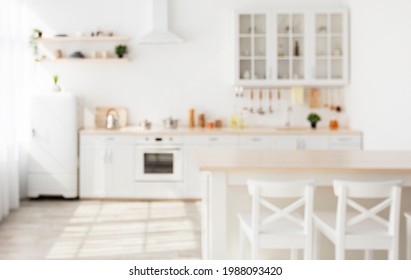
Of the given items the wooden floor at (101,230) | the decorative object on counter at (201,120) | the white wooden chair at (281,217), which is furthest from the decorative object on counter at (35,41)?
the white wooden chair at (281,217)

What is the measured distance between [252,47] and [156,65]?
132 cm

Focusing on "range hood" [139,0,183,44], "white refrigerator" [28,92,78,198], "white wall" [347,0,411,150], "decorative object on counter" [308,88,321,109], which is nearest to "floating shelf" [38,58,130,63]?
"range hood" [139,0,183,44]

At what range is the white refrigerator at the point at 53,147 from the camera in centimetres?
716

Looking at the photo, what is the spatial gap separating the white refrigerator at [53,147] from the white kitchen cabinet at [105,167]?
0.13 m

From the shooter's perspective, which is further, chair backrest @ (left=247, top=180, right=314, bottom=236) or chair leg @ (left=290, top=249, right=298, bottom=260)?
chair leg @ (left=290, top=249, right=298, bottom=260)

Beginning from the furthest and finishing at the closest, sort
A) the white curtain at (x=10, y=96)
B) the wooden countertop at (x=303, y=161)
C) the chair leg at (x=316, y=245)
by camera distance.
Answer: the white curtain at (x=10, y=96) < the chair leg at (x=316, y=245) < the wooden countertop at (x=303, y=161)

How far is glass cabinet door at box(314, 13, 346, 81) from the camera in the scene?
7445 mm

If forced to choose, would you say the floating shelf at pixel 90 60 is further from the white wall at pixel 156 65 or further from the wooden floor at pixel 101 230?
the wooden floor at pixel 101 230

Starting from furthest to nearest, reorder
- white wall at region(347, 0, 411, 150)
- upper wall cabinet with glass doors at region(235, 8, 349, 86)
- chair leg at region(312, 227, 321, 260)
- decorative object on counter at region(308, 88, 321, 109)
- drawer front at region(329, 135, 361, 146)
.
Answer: decorative object on counter at region(308, 88, 321, 109) → upper wall cabinet with glass doors at region(235, 8, 349, 86) → drawer front at region(329, 135, 361, 146) → white wall at region(347, 0, 411, 150) → chair leg at region(312, 227, 321, 260)

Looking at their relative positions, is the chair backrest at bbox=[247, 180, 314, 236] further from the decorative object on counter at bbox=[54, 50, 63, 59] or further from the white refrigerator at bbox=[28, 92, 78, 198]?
the decorative object on counter at bbox=[54, 50, 63, 59]

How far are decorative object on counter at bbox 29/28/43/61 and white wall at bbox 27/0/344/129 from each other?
0.12 meters

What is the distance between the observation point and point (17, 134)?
734 centimetres
